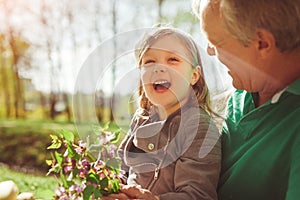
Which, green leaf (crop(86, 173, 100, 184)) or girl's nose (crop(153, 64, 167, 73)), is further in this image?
girl's nose (crop(153, 64, 167, 73))

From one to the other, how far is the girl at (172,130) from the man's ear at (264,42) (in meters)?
0.24

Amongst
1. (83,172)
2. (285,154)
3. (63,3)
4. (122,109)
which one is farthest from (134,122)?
(63,3)

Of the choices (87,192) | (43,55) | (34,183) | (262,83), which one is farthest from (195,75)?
(43,55)

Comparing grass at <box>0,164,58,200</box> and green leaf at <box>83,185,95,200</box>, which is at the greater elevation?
green leaf at <box>83,185,95,200</box>

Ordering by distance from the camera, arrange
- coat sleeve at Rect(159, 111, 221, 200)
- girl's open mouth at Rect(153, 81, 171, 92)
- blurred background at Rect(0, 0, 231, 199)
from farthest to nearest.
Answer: blurred background at Rect(0, 0, 231, 199) < girl's open mouth at Rect(153, 81, 171, 92) < coat sleeve at Rect(159, 111, 221, 200)

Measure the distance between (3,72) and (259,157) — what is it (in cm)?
469

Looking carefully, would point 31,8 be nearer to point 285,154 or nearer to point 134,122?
point 134,122

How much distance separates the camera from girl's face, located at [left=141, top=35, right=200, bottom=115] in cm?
132

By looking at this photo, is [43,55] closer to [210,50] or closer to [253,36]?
[210,50]

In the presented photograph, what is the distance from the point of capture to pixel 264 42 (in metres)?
1.14

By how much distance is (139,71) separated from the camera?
1.37 metres

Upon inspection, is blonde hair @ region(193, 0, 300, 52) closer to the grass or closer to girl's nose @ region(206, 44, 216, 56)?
girl's nose @ region(206, 44, 216, 56)

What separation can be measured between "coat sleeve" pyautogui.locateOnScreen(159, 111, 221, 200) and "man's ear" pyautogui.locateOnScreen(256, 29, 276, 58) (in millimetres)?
244

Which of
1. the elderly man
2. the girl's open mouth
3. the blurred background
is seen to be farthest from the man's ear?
the blurred background
